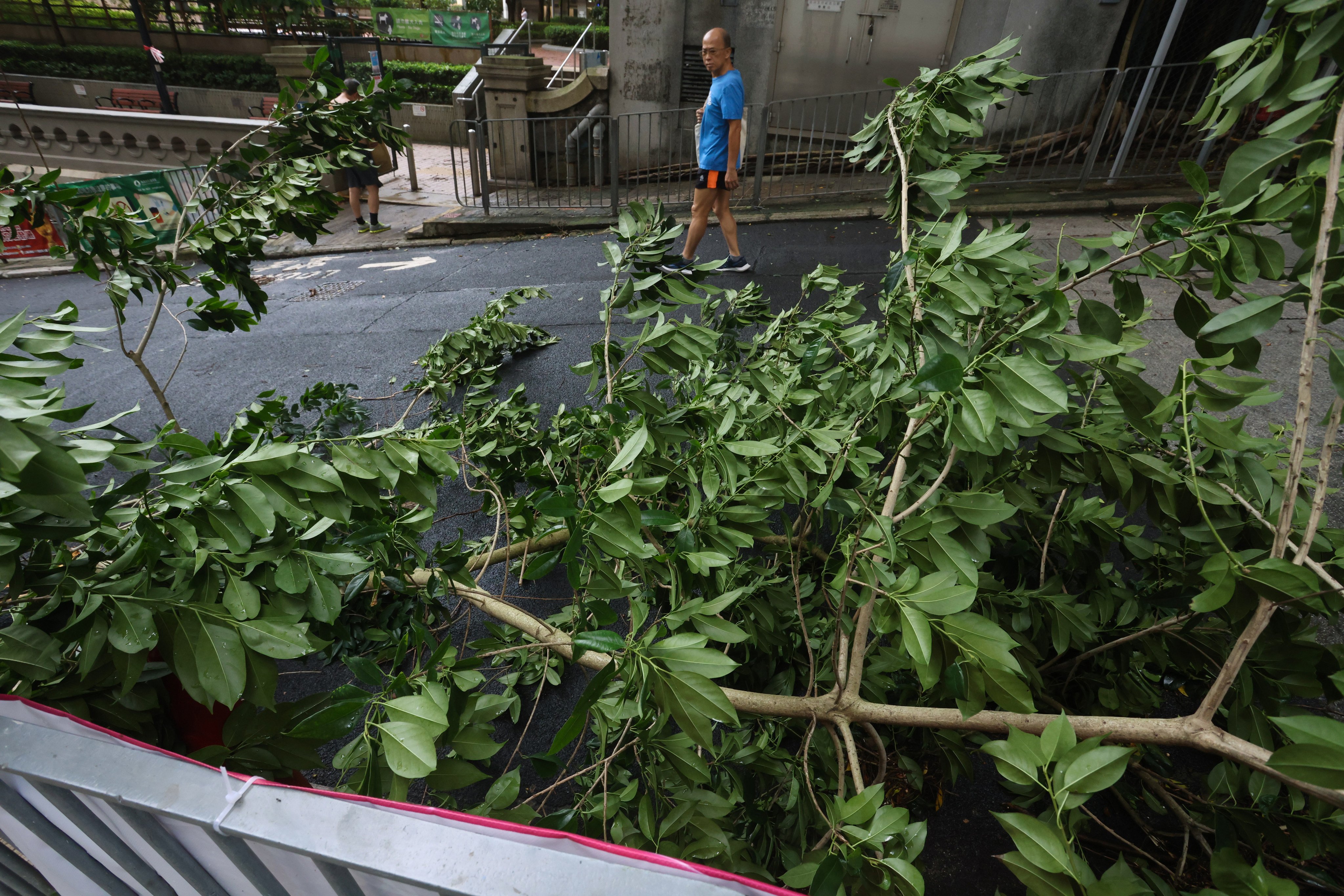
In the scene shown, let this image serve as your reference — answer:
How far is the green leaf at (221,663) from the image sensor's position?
3.61ft

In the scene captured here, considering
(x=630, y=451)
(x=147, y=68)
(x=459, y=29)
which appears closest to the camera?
(x=630, y=451)

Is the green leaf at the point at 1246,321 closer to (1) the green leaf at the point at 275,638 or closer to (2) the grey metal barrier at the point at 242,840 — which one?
(2) the grey metal barrier at the point at 242,840

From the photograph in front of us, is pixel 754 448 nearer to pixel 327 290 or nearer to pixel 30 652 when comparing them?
pixel 30 652

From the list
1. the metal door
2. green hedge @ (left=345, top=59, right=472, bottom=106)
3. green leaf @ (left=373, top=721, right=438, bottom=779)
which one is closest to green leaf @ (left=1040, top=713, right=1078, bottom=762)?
green leaf @ (left=373, top=721, right=438, bottom=779)

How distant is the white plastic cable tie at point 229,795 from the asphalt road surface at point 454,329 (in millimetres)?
1893

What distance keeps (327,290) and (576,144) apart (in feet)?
16.9

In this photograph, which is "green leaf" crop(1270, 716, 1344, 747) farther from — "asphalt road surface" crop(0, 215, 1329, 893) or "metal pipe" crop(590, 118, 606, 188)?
"metal pipe" crop(590, 118, 606, 188)

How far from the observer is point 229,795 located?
0.93m

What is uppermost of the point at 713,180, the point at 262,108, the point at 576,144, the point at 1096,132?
the point at 1096,132

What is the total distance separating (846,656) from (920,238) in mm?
1044

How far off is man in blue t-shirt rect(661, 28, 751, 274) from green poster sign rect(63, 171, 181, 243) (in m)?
6.92

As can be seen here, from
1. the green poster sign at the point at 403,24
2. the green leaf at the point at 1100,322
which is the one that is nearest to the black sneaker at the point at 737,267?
the green leaf at the point at 1100,322

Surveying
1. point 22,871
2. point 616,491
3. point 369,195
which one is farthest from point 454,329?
point 616,491

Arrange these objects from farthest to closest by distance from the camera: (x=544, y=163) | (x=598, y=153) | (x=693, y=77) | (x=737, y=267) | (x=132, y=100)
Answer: (x=132, y=100), (x=544, y=163), (x=693, y=77), (x=598, y=153), (x=737, y=267)
